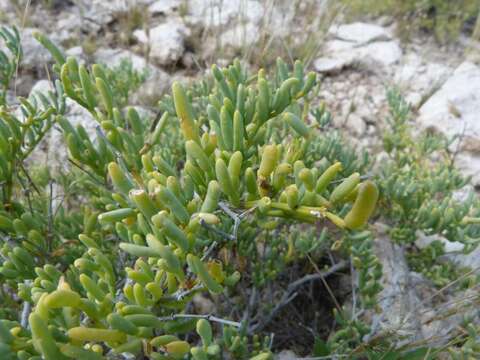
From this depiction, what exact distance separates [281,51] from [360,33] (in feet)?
3.39

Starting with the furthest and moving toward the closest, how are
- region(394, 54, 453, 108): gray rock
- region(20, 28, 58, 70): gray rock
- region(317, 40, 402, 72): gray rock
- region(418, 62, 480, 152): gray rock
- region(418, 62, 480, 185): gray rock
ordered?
1. region(317, 40, 402, 72): gray rock
2. region(394, 54, 453, 108): gray rock
3. region(20, 28, 58, 70): gray rock
4. region(418, 62, 480, 152): gray rock
5. region(418, 62, 480, 185): gray rock

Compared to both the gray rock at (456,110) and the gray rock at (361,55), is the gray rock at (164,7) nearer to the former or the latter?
the gray rock at (361,55)

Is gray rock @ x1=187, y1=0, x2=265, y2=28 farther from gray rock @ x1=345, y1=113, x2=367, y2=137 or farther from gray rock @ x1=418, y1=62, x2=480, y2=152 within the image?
gray rock @ x1=418, y1=62, x2=480, y2=152

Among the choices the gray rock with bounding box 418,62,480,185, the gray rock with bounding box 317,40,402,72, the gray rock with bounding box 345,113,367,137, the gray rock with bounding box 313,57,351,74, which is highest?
the gray rock with bounding box 317,40,402,72

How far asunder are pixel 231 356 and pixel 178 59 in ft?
9.42

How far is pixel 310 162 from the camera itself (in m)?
1.87

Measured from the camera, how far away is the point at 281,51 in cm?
384

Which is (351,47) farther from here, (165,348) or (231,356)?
(165,348)

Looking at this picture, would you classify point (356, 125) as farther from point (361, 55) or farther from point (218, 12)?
point (218, 12)

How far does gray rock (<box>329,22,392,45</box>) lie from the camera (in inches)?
168

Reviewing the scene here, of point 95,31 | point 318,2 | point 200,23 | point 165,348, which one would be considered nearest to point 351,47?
point 318,2

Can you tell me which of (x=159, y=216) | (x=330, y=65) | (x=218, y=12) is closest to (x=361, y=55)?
(x=330, y=65)

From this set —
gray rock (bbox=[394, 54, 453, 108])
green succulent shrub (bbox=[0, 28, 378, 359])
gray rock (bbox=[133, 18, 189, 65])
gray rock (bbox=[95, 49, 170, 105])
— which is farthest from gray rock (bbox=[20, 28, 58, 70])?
gray rock (bbox=[394, 54, 453, 108])

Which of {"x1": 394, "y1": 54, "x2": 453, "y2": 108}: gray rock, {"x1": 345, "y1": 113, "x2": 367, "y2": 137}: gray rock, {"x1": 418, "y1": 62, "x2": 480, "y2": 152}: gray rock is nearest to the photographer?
{"x1": 418, "y1": 62, "x2": 480, "y2": 152}: gray rock
